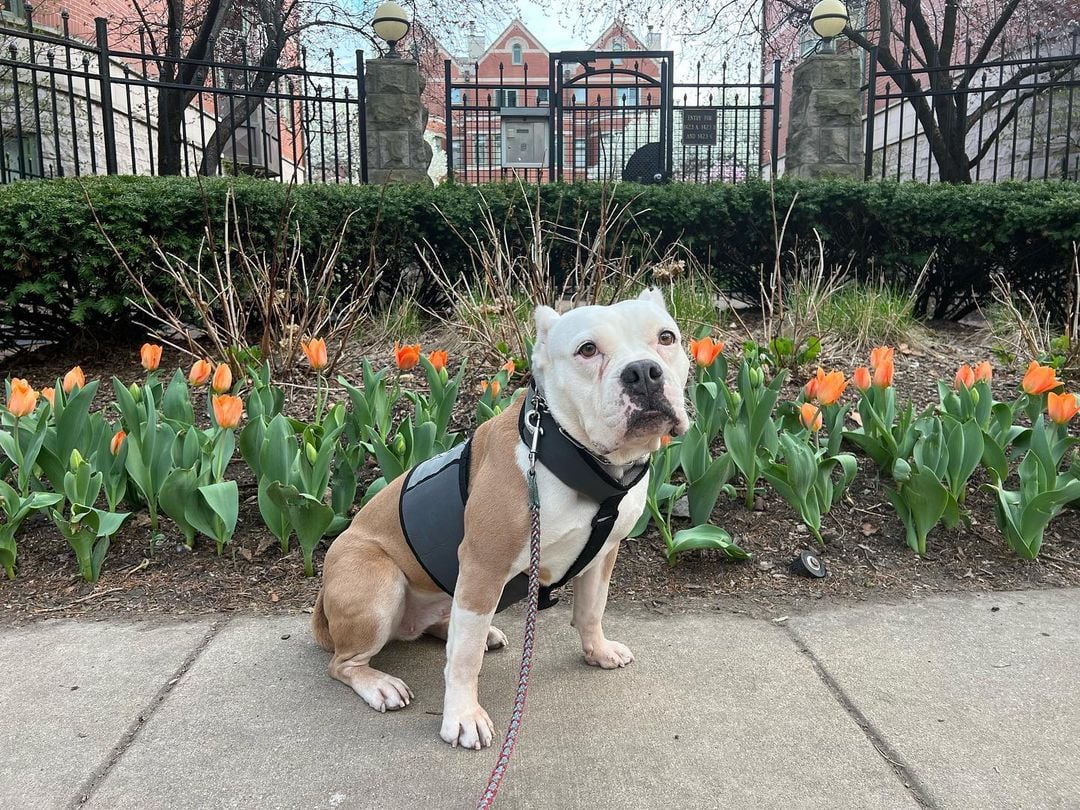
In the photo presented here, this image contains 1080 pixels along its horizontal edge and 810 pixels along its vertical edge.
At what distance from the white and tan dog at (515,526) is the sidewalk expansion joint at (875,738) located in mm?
627

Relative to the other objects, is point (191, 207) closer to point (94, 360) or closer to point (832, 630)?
point (94, 360)

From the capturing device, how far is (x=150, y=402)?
135 inches

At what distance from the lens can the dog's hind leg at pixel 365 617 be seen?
228cm

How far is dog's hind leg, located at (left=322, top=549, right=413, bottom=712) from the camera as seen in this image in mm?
2283

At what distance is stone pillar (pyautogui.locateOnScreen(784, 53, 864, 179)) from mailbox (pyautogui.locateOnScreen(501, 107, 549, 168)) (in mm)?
4289

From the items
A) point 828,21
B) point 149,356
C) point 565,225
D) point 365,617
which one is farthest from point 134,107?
point 365,617

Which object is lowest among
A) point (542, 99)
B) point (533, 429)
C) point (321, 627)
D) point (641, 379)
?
point (321, 627)

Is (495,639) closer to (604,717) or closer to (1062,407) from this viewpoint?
(604,717)

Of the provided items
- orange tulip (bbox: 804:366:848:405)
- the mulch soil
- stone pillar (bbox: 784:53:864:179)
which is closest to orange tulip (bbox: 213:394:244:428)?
the mulch soil

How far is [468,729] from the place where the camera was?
82.5 inches

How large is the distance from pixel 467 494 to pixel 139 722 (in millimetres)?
1174

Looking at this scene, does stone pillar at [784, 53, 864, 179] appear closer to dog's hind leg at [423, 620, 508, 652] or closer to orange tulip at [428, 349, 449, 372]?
orange tulip at [428, 349, 449, 372]

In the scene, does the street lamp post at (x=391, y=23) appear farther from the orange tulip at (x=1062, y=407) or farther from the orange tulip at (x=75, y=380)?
the orange tulip at (x=1062, y=407)

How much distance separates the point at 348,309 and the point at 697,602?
366 centimetres
